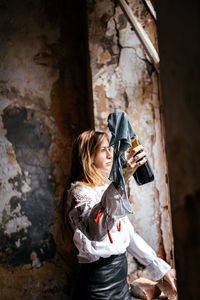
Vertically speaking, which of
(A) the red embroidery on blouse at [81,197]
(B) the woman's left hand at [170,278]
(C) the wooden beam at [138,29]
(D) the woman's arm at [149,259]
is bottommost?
(B) the woman's left hand at [170,278]

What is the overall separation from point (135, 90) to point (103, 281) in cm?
130

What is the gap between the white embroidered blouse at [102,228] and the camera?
1.12 metres

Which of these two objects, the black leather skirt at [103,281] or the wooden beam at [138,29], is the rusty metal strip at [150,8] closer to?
the wooden beam at [138,29]

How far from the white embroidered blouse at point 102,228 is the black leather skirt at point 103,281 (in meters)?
0.05

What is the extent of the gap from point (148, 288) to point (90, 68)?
5.04ft

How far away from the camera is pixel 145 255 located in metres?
1.70

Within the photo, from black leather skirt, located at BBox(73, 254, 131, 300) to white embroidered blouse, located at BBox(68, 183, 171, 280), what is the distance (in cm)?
5

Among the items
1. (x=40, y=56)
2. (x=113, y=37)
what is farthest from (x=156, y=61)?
(x=40, y=56)

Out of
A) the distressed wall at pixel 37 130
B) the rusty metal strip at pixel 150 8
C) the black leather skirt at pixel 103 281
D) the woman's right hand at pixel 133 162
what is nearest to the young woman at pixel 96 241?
the black leather skirt at pixel 103 281

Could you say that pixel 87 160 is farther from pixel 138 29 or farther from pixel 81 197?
pixel 138 29

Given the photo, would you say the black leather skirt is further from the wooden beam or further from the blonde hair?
the wooden beam

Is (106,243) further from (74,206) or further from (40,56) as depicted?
(40,56)

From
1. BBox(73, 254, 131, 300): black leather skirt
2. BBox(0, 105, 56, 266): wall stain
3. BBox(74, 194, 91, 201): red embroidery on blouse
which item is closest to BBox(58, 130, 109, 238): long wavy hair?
BBox(74, 194, 91, 201): red embroidery on blouse

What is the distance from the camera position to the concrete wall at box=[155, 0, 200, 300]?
0.49 m
